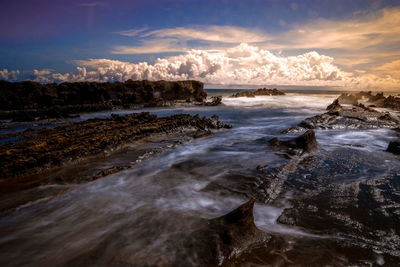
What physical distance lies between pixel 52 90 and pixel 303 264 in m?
29.5

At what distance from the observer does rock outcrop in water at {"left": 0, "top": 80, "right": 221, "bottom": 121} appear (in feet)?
69.4

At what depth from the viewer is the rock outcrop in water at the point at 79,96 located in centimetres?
2116

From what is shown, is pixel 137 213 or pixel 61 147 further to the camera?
pixel 61 147

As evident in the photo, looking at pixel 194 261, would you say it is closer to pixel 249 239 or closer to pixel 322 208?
pixel 249 239

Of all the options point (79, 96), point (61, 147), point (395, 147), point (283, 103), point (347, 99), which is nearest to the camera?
point (61, 147)

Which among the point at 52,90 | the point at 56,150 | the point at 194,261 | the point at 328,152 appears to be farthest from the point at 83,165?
the point at 52,90

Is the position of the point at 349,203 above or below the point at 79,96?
below

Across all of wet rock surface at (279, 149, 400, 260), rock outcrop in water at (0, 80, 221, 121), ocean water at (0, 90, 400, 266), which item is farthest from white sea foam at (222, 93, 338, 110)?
ocean water at (0, 90, 400, 266)

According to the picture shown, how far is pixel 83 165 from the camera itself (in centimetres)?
554

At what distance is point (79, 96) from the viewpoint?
25.9 m

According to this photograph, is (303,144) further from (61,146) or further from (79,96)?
(79,96)

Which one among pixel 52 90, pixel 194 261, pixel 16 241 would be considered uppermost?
pixel 52 90

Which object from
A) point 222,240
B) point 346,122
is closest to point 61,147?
point 222,240

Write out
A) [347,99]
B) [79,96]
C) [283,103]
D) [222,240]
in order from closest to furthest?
[222,240]
[79,96]
[347,99]
[283,103]
